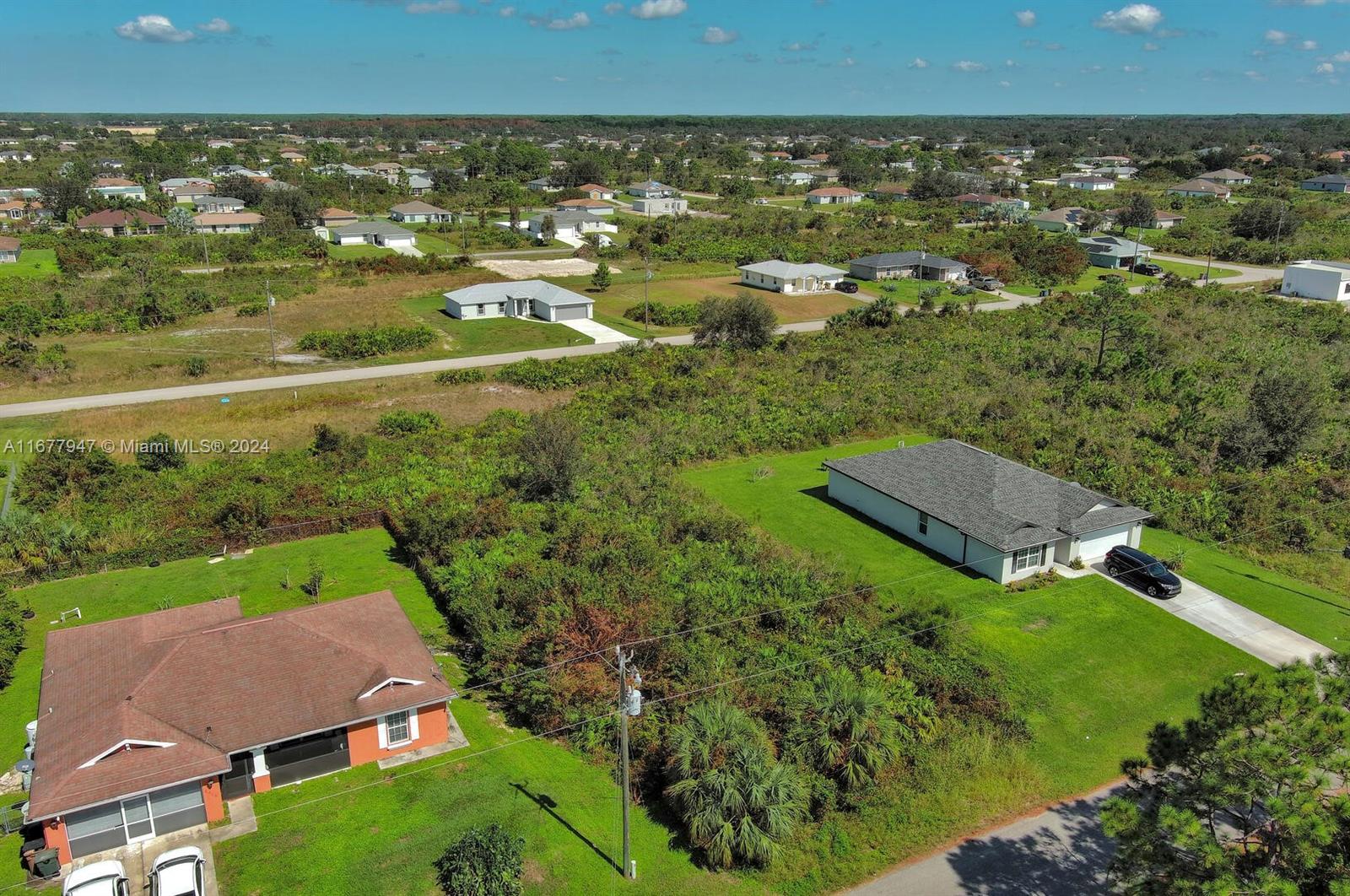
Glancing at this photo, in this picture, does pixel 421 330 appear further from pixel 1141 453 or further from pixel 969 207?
pixel 969 207

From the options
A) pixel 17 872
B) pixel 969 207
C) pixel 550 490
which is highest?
pixel 969 207

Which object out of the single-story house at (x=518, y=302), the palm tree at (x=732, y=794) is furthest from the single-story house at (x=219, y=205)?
the palm tree at (x=732, y=794)

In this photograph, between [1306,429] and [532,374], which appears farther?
[532,374]

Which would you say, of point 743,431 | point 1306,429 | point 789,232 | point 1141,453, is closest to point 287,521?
point 743,431

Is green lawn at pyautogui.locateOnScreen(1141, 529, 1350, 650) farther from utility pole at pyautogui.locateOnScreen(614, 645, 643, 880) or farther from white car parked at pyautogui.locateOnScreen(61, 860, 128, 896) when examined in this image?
white car parked at pyautogui.locateOnScreen(61, 860, 128, 896)

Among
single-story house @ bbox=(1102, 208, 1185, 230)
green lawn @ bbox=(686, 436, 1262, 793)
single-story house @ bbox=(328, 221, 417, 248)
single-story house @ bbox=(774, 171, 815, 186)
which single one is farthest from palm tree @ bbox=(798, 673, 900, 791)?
single-story house @ bbox=(774, 171, 815, 186)

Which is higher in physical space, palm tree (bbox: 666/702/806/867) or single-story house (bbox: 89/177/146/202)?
single-story house (bbox: 89/177/146/202)

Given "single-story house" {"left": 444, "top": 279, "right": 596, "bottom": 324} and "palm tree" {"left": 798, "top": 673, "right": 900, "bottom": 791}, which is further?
"single-story house" {"left": 444, "top": 279, "right": 596, "bottom": 324}
